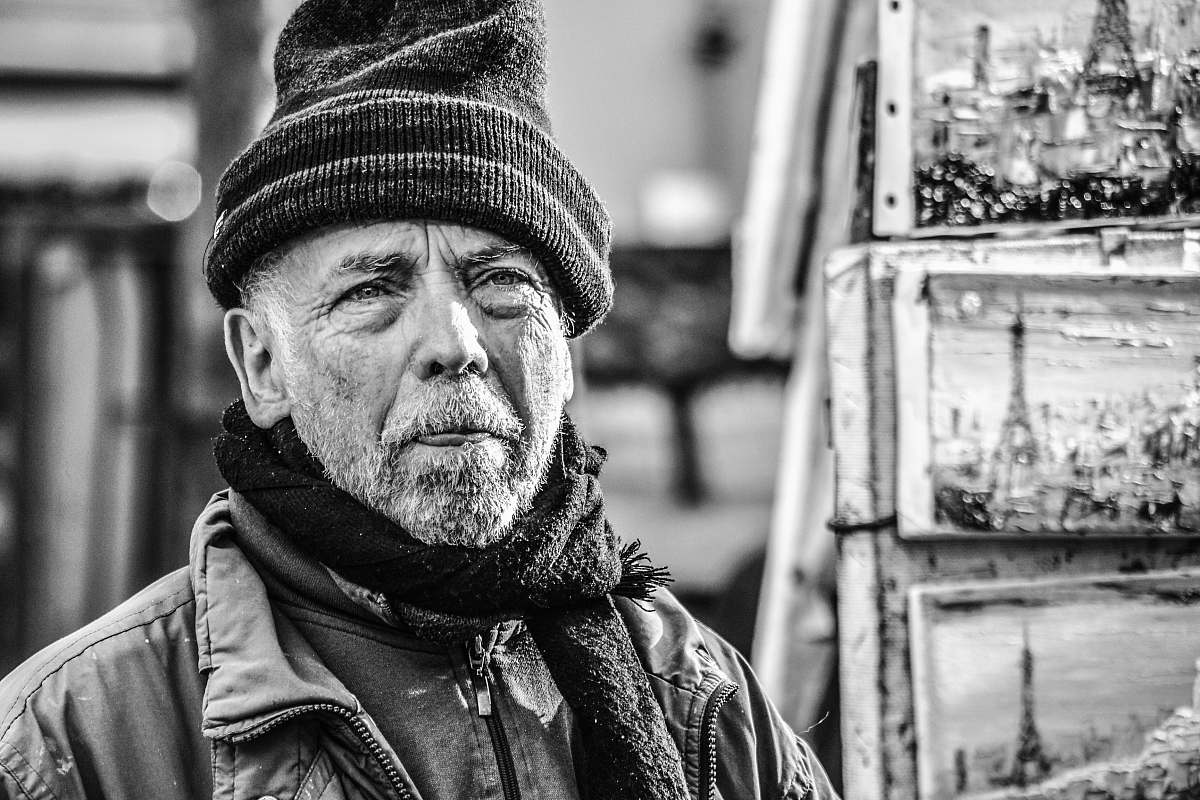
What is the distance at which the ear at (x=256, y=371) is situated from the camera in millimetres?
2051

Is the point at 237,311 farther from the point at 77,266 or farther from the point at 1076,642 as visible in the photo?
the point at 77,266

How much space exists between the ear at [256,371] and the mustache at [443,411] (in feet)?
0.79

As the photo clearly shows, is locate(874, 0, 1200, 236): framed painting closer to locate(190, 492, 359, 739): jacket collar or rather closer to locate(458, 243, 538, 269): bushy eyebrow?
locate(458, 243, 538, 269): bushy eyebrow

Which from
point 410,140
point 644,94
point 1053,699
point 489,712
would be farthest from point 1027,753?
point 644,94

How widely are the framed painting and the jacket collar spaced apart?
3.41 ft

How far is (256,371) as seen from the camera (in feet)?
6.87

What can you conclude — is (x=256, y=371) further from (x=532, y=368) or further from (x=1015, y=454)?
(x=1015, y=454)

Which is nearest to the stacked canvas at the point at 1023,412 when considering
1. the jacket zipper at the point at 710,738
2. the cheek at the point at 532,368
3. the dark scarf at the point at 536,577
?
the jacket zipper at the point at 710,738

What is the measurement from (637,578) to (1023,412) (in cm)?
68

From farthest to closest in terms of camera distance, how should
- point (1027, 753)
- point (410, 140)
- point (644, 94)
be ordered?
point (644, 94) → point (410, 140) → point (1027, 753)

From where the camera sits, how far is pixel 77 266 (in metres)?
5.28

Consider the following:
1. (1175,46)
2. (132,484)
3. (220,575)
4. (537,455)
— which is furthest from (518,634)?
(132,484)

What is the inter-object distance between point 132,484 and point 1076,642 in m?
4.44

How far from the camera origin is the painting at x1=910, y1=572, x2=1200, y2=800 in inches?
70.2
